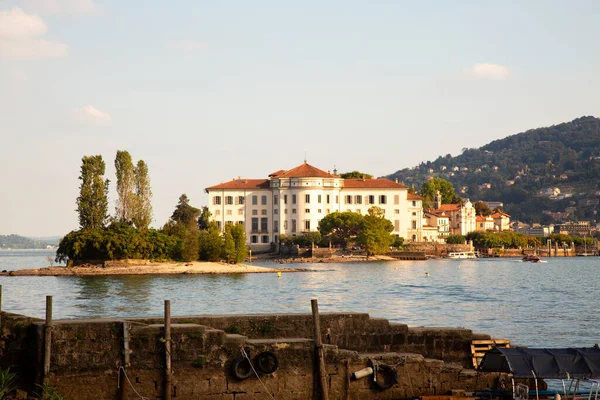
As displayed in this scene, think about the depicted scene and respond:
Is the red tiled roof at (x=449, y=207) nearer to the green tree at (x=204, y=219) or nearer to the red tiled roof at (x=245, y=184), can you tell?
the red tiled roof at (x=245, y=184)

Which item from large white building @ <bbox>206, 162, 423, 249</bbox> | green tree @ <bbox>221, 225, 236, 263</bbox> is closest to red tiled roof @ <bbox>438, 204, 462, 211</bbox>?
large white building @ <bbox>206, 162, 423, 249</bbox>

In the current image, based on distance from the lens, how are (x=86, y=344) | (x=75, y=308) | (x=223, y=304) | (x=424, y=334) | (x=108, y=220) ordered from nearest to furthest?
(x=86, y=344)
(x=424, y=334)
(x=75, y=308)
(x=223, y=304)
(x=108, y=220)

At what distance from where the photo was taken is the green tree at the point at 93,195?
86000 mm

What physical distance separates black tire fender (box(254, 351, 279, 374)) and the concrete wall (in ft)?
0.32

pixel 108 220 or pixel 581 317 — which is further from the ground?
pixel 108 220

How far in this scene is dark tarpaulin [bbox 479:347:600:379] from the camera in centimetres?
1730

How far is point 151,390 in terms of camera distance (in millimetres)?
17234

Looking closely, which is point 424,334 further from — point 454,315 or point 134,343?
point 454,315

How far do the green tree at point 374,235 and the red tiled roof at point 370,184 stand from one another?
11.9 metres

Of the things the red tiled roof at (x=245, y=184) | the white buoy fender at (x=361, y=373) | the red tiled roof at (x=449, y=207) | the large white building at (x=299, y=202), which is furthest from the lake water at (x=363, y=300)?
the red tiled roof at (x=449, y=207)

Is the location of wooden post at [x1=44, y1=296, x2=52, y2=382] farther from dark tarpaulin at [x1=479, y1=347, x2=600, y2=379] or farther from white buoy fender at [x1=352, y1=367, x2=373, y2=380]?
dark tarpaulin at [x1=479, y1=347, x2=600, y2=379]

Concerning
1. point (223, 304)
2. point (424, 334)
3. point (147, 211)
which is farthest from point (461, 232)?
point (424, 334)

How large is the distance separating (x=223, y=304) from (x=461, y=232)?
479ft

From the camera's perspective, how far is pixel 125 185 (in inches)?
3521
